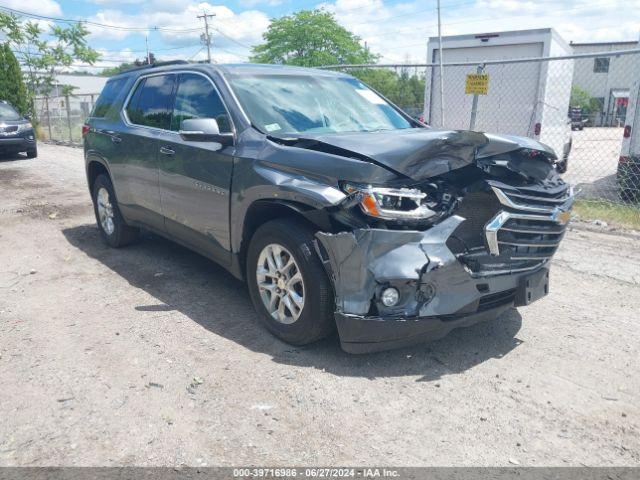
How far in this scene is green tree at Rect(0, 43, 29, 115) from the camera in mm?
22531

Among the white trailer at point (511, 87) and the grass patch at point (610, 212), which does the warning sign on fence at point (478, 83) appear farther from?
the grass patch at point (610, 212)

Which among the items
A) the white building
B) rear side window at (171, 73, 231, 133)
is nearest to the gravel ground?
rear side window at (171, 73, 231, 133)

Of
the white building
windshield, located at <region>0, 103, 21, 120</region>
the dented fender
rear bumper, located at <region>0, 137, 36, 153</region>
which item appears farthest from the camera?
windshield, located at <region>0, 103, 21, 120</region>

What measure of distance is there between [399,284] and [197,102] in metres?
2.48

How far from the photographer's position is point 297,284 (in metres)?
3.52

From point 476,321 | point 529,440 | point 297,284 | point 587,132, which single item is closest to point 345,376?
point 297,284

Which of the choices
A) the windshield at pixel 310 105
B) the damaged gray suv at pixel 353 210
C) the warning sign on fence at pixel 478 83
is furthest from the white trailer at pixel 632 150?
the damaged gray suv at pixel 353 210

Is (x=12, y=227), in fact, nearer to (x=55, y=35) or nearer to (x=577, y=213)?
(x=577, y=213)

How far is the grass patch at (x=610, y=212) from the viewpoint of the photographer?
6.99 metres

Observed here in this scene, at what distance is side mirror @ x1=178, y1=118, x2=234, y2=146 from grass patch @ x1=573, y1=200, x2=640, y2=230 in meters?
5.36

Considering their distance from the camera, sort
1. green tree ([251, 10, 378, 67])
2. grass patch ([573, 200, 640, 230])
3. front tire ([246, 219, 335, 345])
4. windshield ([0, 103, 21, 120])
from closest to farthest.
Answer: front tire ([246, 219, 335, 345]) → grass patch ([573, 200, 640, 230]) → windshield ([0, 103, 21, 120]) → green tree ([251, 10, 378, 67])

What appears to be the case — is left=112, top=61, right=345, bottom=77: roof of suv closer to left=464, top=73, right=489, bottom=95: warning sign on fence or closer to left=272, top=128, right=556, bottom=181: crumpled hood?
left=272, top=128, right=556, bottom=181: crumpled hood

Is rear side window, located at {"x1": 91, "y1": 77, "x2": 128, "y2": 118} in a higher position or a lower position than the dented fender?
higher

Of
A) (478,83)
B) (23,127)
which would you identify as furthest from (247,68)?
(23,127)
